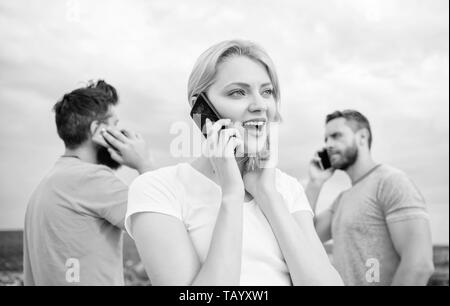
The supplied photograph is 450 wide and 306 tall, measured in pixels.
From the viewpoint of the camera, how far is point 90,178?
167 centimetres

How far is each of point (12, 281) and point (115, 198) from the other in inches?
39.3

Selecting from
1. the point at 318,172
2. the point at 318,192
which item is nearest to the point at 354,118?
the point at 318,172

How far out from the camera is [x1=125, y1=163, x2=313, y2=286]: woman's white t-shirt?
0.99m

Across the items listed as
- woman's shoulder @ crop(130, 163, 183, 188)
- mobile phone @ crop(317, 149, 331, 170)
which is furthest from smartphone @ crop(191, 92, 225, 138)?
mobile phone @ crop(317, 149, 331, 170)

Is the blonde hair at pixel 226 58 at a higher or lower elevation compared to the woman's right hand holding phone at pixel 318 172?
higher

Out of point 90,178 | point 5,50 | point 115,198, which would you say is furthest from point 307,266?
point 5,50

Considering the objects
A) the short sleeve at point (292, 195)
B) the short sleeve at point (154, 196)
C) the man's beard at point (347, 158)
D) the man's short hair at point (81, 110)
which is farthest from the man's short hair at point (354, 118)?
the short sleeve at point (154, 196)

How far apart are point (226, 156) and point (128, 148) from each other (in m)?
0.77

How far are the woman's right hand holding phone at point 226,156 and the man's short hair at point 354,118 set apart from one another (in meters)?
1.72

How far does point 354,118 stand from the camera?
2.66 metres

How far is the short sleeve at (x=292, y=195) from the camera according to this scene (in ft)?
3.70

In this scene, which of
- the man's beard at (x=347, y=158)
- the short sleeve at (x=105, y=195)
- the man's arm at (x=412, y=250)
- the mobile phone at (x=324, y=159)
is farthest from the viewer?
the mobile phone at (x=324, y=159)

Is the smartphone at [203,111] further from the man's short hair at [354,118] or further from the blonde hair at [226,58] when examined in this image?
the man's short hair at [354,118]
